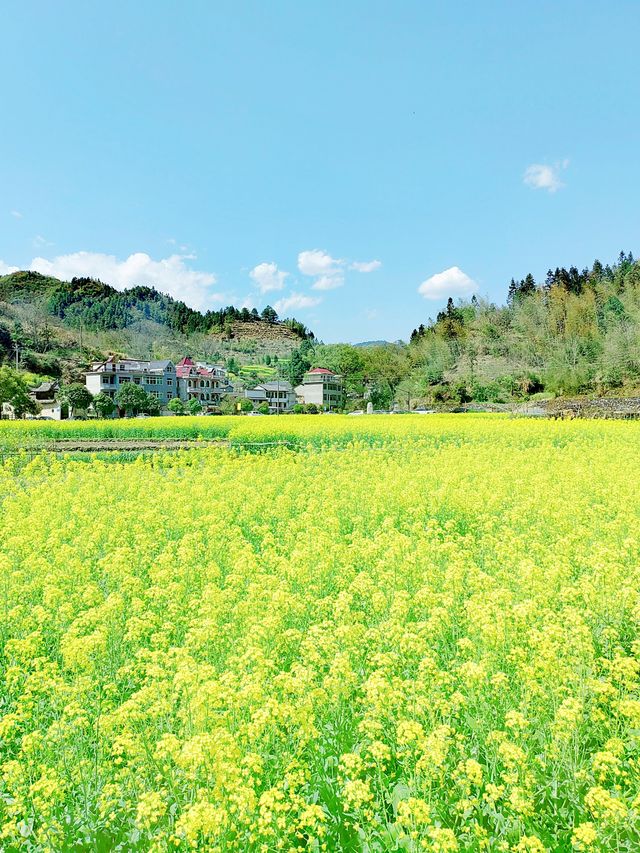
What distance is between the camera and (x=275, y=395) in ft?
360

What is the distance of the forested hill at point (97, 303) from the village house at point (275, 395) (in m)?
82.7

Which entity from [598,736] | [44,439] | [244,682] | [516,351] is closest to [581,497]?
[598,736]

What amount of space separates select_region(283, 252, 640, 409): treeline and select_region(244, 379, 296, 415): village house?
499 inches

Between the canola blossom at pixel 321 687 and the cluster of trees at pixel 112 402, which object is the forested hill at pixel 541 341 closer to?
the cluster of trees at pixel 112 402

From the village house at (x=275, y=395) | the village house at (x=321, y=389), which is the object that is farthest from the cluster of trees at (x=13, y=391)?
the village house at (x=321, y=389)

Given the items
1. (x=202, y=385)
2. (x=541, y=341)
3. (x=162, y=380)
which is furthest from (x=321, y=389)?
(x=541, y=341)

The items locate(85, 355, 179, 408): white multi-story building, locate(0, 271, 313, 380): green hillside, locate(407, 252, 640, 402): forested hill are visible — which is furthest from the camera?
locate(0, 271, 313, 380): green hillside

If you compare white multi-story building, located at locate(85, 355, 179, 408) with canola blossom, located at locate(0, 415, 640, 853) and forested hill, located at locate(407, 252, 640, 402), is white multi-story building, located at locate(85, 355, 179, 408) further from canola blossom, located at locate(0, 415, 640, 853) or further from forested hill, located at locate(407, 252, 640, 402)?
canola blossom, located at locate(0, 415, 640, 853)

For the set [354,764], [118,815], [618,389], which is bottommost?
[118,815]

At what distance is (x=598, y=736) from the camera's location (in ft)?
11.5

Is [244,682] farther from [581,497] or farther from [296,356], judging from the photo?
[296,356]

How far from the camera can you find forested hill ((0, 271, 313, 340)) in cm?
17388

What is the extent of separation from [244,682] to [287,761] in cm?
60

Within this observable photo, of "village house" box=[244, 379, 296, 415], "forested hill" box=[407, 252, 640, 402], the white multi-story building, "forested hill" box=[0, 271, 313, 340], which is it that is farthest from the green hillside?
"forested hill" box=[407, 252, 640, 402]
